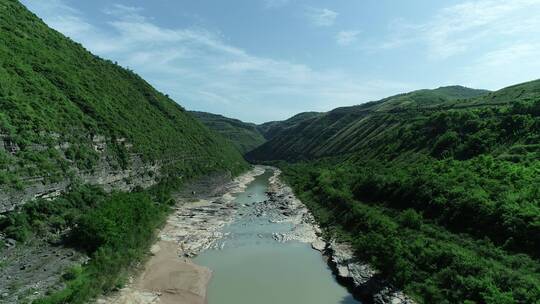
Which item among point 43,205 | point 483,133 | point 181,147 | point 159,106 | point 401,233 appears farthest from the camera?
point 159,106

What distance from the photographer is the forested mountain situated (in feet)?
106

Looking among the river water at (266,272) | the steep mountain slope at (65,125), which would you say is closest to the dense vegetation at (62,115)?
the steep mountain slope at (65,125)

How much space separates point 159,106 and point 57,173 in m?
79.7

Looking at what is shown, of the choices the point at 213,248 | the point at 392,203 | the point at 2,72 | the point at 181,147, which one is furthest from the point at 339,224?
the point at 181,147

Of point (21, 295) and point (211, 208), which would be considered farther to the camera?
point (211, 208)

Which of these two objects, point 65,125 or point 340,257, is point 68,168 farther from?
point 340,257

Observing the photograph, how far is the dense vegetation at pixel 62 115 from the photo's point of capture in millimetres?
41500

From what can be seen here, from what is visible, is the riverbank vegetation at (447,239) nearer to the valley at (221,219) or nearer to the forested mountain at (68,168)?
the valley at (221,219)

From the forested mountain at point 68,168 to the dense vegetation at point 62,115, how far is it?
0.52 ft

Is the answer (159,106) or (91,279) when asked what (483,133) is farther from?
(159,106)

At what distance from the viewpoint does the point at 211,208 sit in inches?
2847

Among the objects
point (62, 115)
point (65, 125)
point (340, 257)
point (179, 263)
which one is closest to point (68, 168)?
point (65, 125)

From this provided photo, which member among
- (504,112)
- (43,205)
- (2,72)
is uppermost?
(2,72)

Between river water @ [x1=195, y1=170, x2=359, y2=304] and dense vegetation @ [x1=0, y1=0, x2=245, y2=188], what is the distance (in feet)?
69.7
